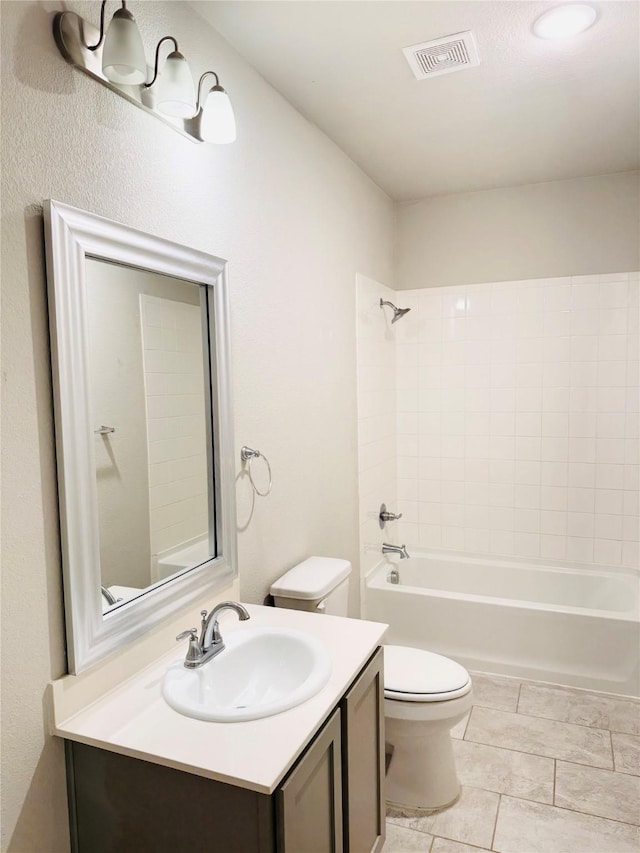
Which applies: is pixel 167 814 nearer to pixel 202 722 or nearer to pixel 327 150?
pixel 202 722

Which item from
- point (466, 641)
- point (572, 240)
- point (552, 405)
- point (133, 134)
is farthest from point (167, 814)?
point (572, 240)

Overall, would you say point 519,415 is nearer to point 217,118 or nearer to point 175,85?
point 217,118

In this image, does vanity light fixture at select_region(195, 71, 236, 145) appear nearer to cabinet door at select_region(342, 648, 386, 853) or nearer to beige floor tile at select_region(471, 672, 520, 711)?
cabinet door at select_region(342, 648, 386, 853)

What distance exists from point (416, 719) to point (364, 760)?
473 mm

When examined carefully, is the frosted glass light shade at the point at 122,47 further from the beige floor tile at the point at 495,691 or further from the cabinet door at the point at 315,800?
the beige floor tile at the point at 495,691

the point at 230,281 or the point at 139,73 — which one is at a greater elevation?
the point at 139,73

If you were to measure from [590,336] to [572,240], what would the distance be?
0.57m

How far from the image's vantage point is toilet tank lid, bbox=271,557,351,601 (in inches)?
86.7

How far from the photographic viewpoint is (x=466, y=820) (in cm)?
211

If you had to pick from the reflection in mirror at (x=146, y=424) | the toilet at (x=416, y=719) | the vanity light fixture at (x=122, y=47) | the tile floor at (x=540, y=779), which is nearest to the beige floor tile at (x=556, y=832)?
the tile floor at (x=540, y=779)

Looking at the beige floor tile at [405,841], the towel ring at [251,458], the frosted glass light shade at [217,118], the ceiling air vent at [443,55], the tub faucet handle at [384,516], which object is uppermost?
the ceiling air vent at [443,55]

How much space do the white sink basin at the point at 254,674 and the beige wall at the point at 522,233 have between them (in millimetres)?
2697

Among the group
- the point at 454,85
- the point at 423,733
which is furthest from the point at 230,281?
the point at 423,733

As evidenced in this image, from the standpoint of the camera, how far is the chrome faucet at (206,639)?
159cm
